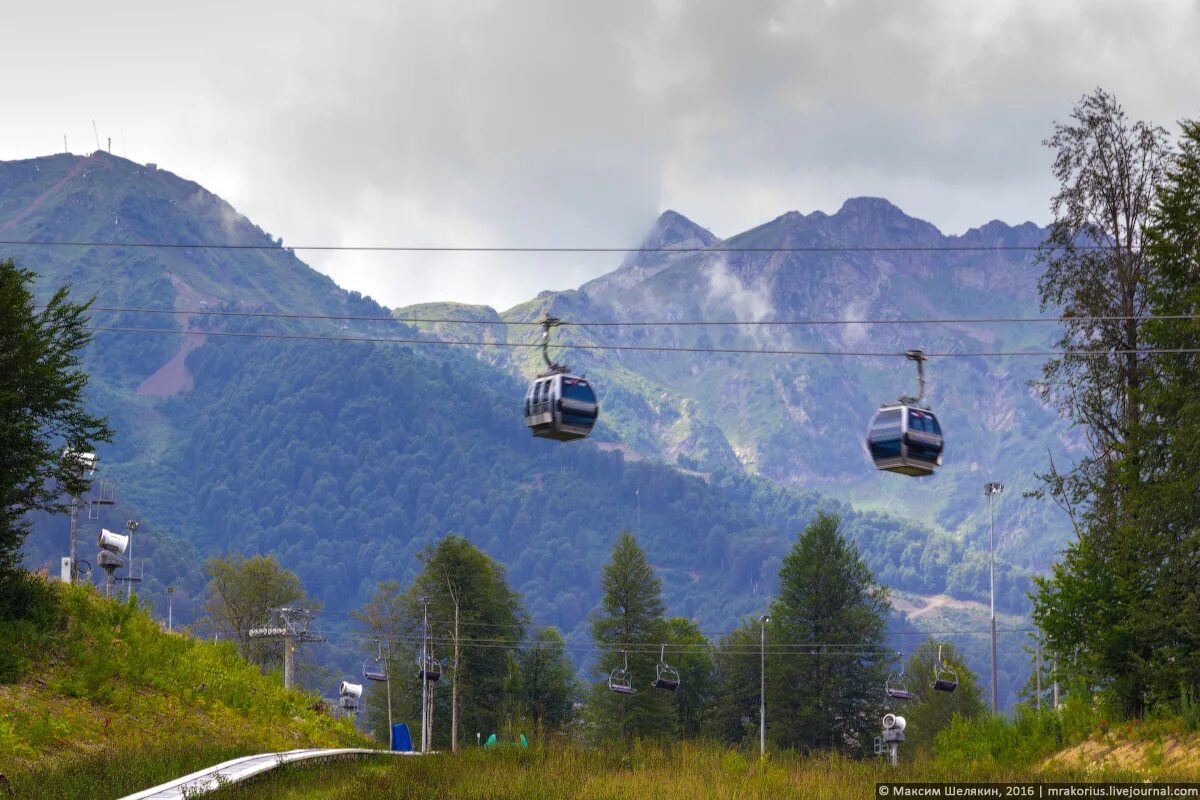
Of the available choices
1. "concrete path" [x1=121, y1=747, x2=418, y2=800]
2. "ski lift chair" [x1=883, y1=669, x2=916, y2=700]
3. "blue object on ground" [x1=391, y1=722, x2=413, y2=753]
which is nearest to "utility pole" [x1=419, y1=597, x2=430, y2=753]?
"ski lift chair" [x1=883, y1=669, x2=916, y2=700]

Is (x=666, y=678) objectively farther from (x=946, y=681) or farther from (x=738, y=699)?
(x=738, y=699)

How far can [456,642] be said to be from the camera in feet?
356

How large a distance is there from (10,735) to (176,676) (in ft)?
31.9

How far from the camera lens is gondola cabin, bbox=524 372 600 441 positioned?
106ft

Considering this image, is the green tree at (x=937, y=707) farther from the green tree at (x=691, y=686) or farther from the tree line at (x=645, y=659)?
the green tree at (x=691, y=686)

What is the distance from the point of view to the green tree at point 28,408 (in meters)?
39.1

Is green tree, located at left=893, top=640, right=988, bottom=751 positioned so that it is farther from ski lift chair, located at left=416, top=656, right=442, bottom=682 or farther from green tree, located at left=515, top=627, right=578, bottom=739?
ski lift chair, located at left=416, top=656, right=442, bottom=682

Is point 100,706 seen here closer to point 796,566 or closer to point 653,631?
point 796,566

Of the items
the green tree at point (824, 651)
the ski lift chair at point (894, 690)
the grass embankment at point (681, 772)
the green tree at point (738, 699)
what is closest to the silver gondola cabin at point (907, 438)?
the grass embankment at point (681, 772)

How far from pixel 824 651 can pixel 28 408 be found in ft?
234

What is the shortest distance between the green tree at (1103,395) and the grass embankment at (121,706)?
23334mm

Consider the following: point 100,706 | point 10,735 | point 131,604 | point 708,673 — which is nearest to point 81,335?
point 131,604

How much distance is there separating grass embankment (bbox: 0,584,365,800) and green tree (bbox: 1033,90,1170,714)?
2333 centimetres

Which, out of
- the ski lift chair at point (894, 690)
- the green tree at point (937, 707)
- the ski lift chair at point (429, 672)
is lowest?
the green tree at point (937, 707)
